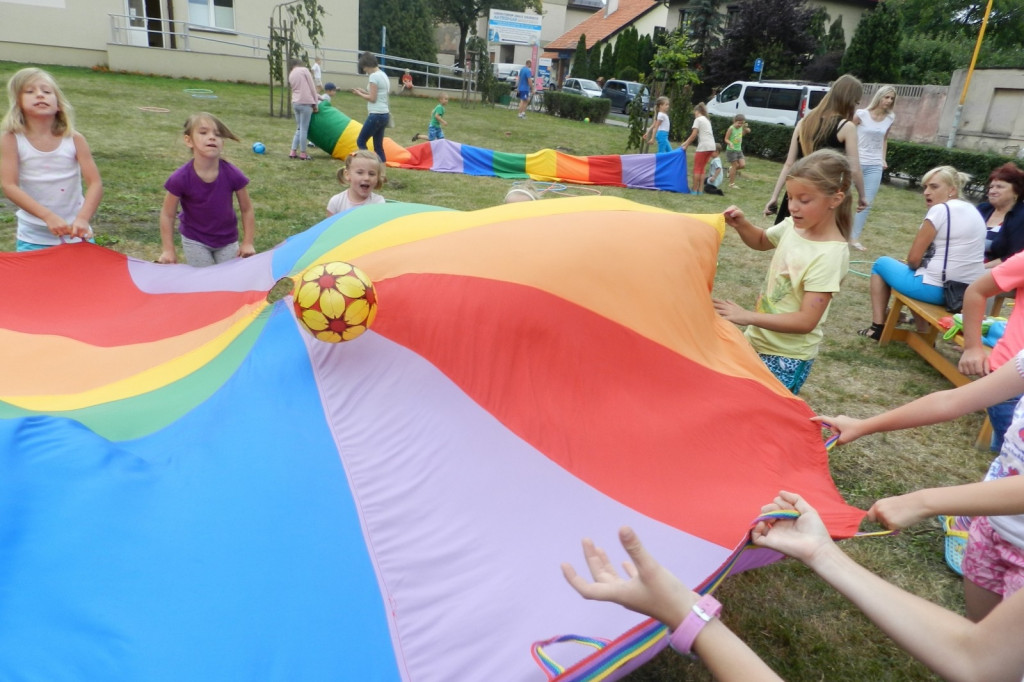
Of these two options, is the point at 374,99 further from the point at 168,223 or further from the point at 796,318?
the point at 796,318

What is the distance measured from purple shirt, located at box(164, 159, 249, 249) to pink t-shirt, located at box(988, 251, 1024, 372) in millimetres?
4023

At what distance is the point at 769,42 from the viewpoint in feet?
92.0

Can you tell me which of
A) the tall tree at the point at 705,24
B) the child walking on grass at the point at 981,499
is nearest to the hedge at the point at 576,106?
the tall tree at the point at 705,24

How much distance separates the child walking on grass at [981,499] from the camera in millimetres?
1369

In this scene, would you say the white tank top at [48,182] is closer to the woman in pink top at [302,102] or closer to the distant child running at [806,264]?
the distant child running at [806,264]

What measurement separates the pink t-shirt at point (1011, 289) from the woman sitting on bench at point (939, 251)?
2.29 meters

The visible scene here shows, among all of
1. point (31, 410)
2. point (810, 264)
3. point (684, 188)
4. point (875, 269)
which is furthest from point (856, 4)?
point (31, 410)

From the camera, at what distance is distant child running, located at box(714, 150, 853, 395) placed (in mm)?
2820

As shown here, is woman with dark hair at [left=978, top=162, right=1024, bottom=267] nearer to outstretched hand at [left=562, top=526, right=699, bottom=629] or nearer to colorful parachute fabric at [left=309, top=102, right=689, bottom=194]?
outstretched hand at [left=562, top=526, right=699, bottom=629]

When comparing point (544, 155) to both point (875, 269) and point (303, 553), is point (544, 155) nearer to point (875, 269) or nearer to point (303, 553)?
point (875, 269)

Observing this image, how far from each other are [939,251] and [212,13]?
76.4 feet

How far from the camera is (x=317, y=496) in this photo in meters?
2.02

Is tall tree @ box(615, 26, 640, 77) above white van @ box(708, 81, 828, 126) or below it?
above

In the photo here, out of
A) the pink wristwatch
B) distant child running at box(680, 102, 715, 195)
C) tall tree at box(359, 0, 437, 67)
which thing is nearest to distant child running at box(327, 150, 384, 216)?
the pink wristwatch
